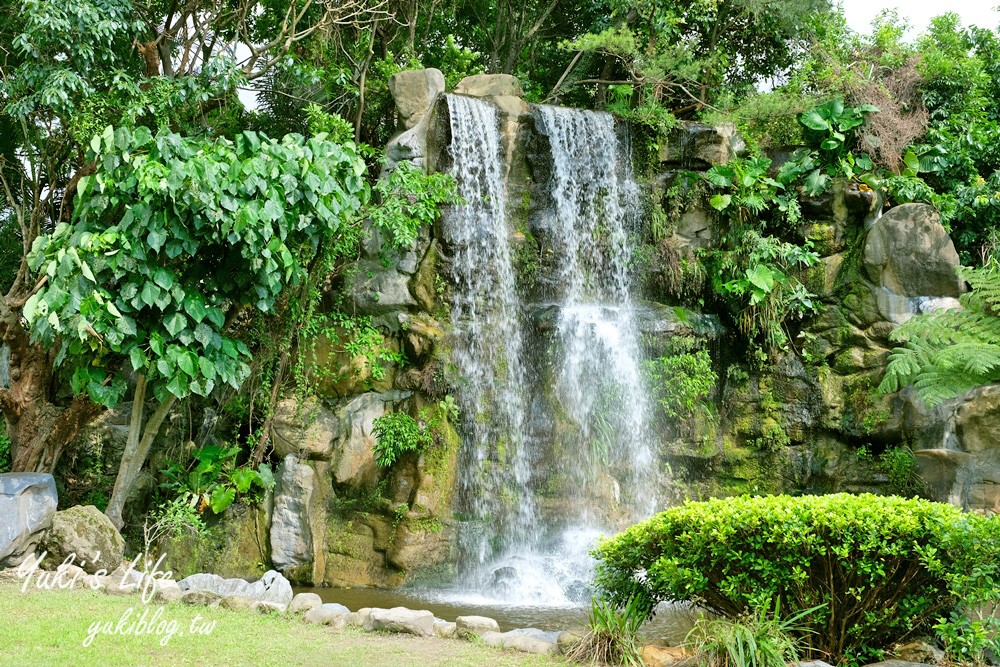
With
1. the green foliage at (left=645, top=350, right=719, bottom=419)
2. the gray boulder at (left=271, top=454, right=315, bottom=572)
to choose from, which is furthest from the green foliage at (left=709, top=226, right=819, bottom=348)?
the gray boulder at (left=271, top=454, right=315, bottom=572)

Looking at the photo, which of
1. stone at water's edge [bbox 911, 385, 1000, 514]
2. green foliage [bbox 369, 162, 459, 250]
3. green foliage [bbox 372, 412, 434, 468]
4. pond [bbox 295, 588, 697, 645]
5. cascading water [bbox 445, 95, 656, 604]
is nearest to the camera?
pond [bbox 295, 588, 697, 645]

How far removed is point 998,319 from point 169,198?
8.52m

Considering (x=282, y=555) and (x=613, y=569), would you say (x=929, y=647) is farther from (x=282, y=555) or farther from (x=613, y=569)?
(x=282, y=555)

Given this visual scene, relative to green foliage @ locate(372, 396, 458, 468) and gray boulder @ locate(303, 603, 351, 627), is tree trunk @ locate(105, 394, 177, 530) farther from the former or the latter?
gray boulder @ locate(303, 603, 351, 627)

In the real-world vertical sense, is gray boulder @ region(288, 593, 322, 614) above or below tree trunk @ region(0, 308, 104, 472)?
below

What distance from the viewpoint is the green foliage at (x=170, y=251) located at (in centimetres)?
769

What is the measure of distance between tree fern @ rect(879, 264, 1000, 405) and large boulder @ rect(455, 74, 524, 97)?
254 inches

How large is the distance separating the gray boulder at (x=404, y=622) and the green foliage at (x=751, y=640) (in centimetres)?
179

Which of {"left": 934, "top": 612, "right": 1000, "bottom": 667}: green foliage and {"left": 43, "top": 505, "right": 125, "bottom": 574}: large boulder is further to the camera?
{"left": 43, "top": 505, "right": 125, "bottom": 574}: large boulder

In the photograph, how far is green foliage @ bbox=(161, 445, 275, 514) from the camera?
9.13m

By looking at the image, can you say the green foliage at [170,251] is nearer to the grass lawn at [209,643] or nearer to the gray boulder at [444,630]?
the grass lawn at [209,643]

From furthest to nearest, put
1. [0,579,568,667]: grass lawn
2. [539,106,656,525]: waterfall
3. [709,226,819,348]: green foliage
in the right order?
[709,226,819,348]: green foliage → [539,106,656,525]: waterfall → [0,579,568,667]: grass lawn

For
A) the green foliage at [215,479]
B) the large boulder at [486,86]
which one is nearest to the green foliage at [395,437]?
the green foliage at [215,479]

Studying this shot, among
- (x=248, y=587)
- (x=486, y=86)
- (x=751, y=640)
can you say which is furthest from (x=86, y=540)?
(x=486, y=86)
